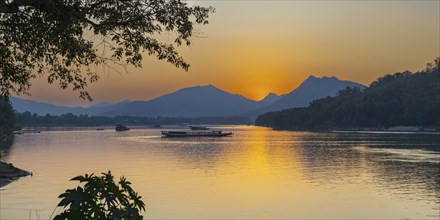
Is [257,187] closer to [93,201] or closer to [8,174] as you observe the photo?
[8,174]

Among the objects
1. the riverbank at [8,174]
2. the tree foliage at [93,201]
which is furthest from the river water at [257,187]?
the tree foliage at [93,201]

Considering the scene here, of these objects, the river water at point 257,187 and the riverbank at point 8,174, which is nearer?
the river water at point 257,187

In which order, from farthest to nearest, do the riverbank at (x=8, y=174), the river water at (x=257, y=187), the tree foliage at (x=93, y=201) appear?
1. the riverbank at (x=8, y=174)
2. the river water at (x=257, y=187)
3. the tree foliage at (x=93, y=201)

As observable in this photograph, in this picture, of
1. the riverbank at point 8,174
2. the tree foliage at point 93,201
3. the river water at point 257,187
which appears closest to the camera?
the tree foliage at point 93,201

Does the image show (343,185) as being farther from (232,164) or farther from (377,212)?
(232,164)

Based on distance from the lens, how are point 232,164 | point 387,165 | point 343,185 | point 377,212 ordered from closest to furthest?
point 377,212
point 343,185
point 387,165
point 232,164

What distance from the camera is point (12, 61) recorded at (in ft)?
58.8

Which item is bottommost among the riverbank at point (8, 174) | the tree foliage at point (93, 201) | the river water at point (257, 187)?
the river water at point (257, 187)

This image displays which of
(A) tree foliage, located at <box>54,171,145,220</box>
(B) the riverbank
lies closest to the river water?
(B) the riverbank

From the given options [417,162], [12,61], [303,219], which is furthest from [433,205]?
[417,162]

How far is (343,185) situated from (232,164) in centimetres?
3217

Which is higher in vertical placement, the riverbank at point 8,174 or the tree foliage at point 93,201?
the tree foliage at point 93,201

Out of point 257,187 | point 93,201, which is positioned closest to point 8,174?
point 257,187

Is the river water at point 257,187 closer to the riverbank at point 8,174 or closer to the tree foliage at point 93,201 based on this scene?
the riverbank at point 8,174
